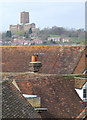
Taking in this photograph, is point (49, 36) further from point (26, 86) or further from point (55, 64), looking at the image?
point (26, 86)

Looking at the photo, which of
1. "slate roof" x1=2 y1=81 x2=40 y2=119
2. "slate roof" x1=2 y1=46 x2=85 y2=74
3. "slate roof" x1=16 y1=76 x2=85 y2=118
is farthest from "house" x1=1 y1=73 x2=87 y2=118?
"slate roof" x1=2 y1=81 x2=40 y2=119

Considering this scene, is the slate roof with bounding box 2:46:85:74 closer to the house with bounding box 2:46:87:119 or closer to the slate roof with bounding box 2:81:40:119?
the house with bounding box 2:46:87:119

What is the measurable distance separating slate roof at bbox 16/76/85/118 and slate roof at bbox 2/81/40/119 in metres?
6.46

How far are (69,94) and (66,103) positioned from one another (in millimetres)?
1567

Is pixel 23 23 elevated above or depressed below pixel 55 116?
above

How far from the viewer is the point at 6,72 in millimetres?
29312

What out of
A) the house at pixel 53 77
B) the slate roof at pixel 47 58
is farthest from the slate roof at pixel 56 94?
the slate roof at pixel 47 58

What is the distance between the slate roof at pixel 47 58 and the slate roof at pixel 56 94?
4791mm

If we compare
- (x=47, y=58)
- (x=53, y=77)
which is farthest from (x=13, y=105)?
(x=47, y=58)

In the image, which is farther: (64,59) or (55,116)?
(64,59)

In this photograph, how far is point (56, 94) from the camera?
20.2m

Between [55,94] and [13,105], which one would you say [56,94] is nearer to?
[55,94]

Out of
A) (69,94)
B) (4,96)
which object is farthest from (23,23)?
(4,96)

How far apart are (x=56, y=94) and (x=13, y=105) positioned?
35.7 ft
